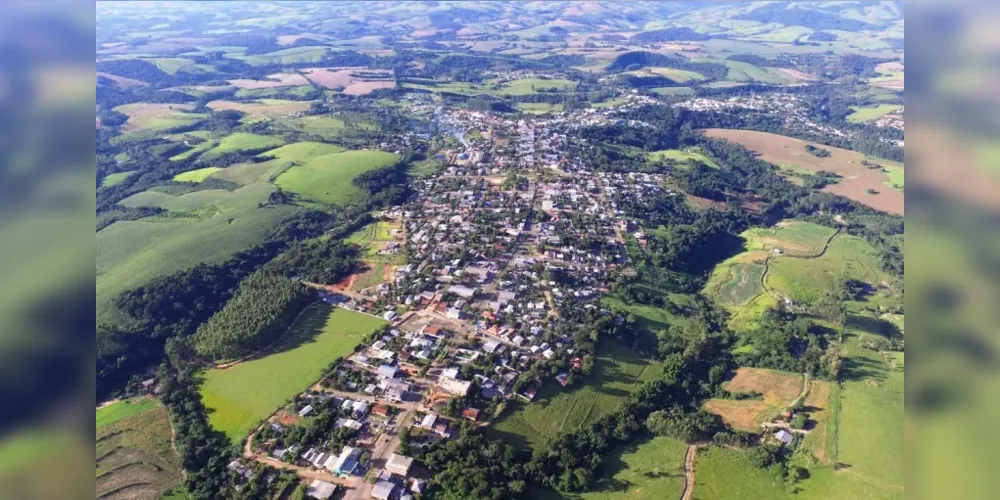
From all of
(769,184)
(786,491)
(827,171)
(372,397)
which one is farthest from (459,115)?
(786,491)

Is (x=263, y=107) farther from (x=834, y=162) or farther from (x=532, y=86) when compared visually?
(x=834, y=162)

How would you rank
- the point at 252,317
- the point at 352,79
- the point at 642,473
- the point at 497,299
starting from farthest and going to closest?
the point at 352,79 < the point at 497,299 < the point at 252,317 < the point at 642,473

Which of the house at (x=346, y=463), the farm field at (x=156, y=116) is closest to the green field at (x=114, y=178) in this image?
the farm field at (x=156, y=116)

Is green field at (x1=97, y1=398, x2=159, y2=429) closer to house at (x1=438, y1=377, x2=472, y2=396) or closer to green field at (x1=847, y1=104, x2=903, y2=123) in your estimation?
house at (x1=438, y1=377, x2=472, y2=396)

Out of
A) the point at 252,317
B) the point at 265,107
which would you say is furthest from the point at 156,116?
the point at 252,317
